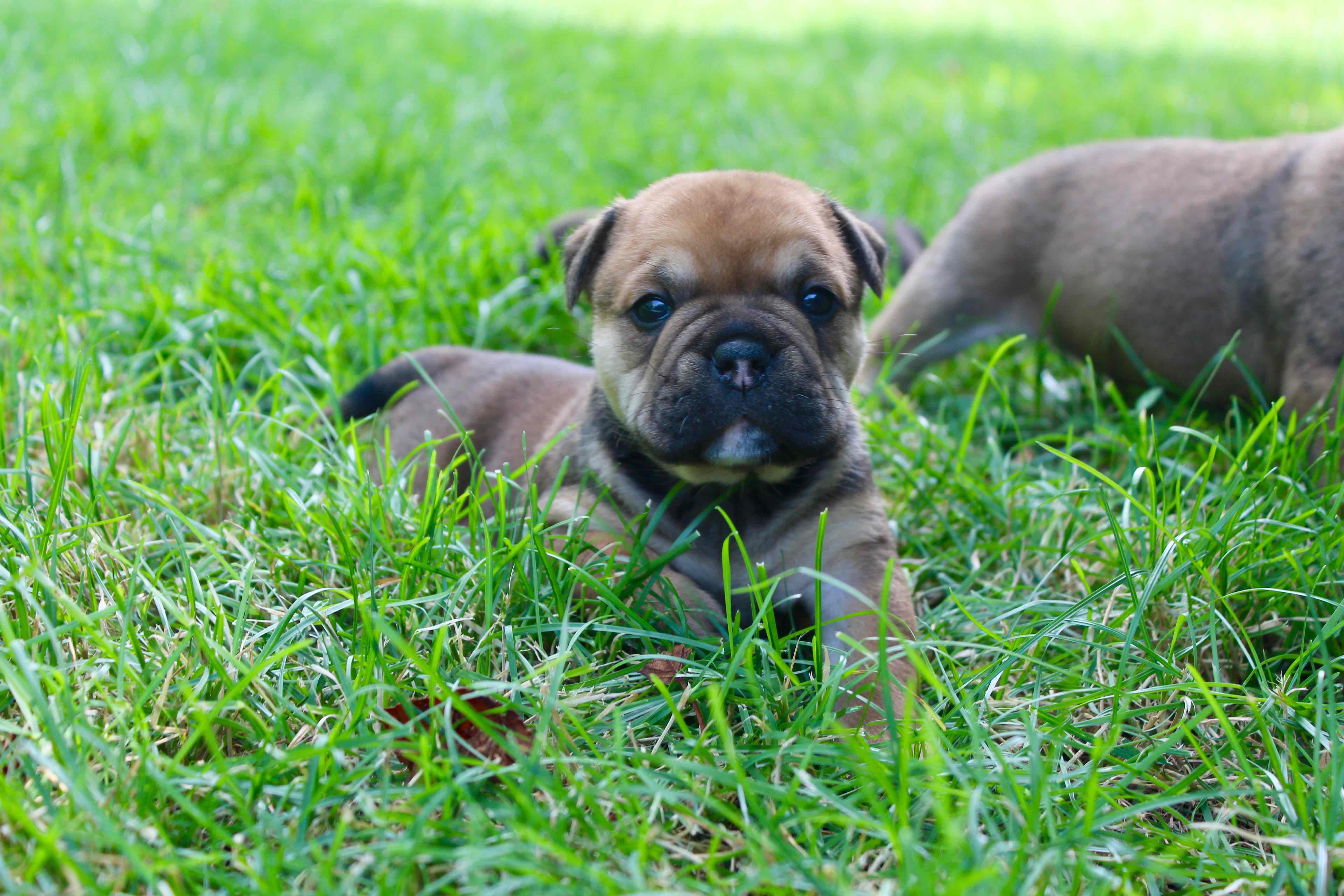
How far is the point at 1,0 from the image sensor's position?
10500 mm

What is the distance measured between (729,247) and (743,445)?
61 cm

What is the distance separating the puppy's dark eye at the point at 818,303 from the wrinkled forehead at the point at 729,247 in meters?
0.03

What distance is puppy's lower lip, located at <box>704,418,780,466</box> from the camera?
3.07 meters

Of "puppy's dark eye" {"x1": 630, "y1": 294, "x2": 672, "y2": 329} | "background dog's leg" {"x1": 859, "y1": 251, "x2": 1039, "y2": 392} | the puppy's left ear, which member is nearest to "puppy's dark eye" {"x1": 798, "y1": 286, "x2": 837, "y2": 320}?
the puppy's left ear

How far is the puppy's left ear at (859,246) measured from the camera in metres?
3.63

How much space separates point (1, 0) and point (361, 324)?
8231mm

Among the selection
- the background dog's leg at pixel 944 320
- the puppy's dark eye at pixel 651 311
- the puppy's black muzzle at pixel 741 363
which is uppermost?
the puppy's dark eye at pixel 651 311

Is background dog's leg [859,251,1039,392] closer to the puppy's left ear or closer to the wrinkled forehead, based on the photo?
the puppy's left ear

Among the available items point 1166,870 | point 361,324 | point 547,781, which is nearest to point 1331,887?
point 1166,870

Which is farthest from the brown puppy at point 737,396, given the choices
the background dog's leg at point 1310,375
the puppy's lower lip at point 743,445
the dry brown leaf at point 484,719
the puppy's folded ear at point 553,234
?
the background dog's leg at point 1310,375

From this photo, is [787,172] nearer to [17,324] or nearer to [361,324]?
[361,324]

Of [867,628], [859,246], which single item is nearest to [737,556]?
[867,628]

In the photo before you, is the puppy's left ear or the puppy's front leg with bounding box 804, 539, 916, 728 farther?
the puppy's left ear

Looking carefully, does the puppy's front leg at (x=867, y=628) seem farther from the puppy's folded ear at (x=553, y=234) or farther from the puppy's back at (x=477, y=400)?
the puppy's folded ear at (x=553, y=234)
